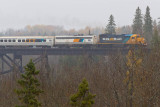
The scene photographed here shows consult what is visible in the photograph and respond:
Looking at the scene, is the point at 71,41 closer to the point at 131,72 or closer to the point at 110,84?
the point at 110,84

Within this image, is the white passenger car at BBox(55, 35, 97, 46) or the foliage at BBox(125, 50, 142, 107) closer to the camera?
the foliage at BBox(125, 50, 142, 107)

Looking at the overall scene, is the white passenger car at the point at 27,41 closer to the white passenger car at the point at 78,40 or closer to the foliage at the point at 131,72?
the white passenger car at the point at 78,40

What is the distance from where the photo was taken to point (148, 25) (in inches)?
1913

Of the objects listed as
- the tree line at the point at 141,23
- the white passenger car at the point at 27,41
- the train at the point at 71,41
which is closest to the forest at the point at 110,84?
the train at the point at 71,41

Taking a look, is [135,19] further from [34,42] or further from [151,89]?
[151,89]

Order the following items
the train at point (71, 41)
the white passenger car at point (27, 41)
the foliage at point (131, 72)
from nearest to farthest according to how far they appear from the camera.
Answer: the foliage at point (131, 72), the train at point (71, 41), the white passenger car at point (27, 41)

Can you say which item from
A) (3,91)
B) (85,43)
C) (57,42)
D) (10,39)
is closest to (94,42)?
(85,43)

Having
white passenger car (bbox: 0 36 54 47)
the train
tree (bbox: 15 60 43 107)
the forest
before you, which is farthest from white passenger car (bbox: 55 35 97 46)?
tree (bbox: 15 60 43 107)

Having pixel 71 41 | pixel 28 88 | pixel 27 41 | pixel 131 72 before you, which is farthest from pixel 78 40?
pixel 28 88

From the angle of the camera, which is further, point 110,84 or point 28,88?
point 110,84

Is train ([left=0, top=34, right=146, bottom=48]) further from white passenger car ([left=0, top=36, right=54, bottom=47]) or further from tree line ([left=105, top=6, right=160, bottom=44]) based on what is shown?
tree line ([left=105, top=6, right=160, bottom=44])

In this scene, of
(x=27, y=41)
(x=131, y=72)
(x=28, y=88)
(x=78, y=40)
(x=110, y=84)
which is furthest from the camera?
(x=27, y=41)

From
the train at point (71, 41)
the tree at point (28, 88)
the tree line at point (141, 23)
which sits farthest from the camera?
the tree line at point (141, 23)

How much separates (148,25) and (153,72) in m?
41.6
